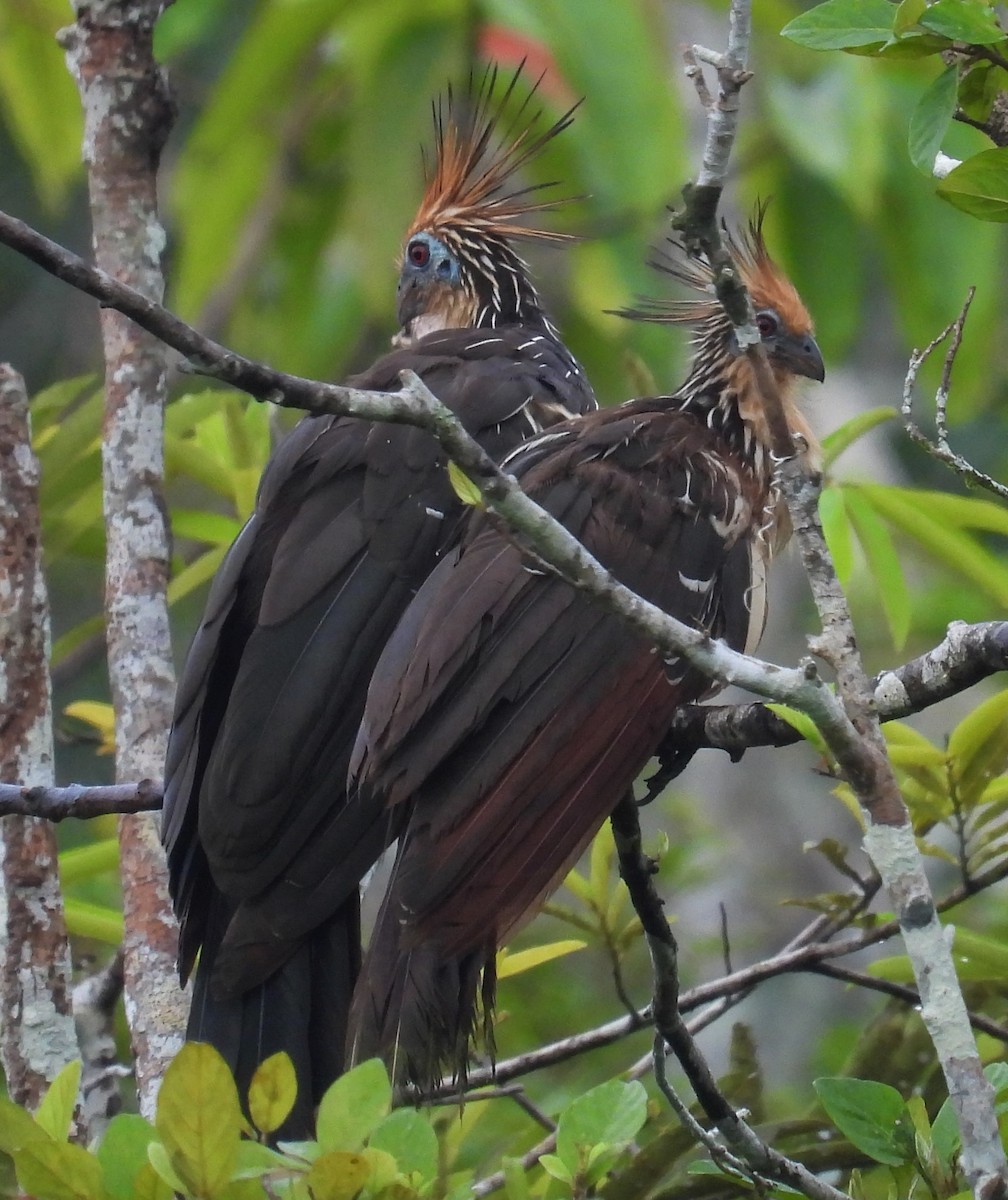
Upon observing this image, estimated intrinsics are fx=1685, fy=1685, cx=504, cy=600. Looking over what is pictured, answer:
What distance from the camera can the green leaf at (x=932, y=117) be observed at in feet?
6.35

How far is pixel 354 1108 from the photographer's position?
5.59 feet

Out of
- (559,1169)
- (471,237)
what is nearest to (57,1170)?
(559,1169)

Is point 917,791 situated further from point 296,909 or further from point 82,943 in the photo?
point 82,943

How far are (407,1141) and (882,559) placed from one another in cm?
188

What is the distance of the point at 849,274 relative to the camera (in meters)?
5.09

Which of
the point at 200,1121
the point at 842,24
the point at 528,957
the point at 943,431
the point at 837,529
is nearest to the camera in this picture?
the point at 200,1121

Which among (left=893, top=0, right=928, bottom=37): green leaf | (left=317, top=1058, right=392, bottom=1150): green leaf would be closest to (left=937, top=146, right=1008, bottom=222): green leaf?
(left=893, top=0, right=928, bottom=37): green leaf

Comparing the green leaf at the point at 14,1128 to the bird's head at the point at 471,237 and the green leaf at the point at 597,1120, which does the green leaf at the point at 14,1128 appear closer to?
the green leaf at the point at 597,1120

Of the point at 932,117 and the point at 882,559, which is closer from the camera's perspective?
the point at 932,117

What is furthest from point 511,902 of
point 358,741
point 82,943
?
point 82,943

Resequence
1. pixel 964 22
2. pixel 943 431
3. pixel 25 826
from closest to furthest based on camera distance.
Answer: pixel 964 22, pixel 943 431, pixel 25 826

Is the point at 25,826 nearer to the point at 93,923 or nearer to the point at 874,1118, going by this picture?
the point at 93,923

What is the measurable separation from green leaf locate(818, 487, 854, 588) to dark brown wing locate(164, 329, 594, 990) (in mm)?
671

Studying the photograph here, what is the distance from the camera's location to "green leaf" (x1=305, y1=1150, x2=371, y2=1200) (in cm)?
161
